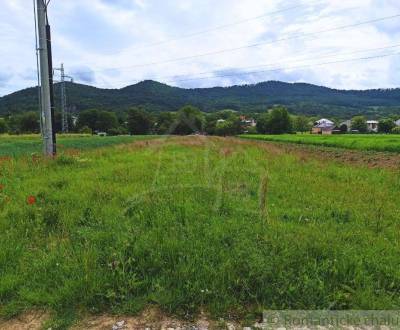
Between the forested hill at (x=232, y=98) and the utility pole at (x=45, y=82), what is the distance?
46.1 m

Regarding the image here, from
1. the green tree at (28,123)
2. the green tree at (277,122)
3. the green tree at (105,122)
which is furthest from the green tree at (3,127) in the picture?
the green tree at (277,122)

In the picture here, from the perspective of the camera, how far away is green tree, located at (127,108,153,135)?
7338 centimetres

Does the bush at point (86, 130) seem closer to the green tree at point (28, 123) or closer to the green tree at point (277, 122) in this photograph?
the green tree at point (28, 123)

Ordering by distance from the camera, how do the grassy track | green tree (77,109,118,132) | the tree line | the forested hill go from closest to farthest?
the grassy track → the forested hill → the tree line → green tree (77,109,118,132)

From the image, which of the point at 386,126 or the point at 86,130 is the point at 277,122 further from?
the point at 86,130

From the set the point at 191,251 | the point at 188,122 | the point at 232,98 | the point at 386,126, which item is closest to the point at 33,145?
the point at 188,122

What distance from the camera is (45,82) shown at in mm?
11438

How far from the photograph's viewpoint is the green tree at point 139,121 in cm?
7338

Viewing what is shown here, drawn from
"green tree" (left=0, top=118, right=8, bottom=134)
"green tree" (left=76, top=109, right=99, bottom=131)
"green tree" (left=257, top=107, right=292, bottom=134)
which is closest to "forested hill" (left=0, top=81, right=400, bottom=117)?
"green tree" (left=76, top=109, right=99, bottom=131)

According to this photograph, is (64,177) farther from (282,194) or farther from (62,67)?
(62,67)

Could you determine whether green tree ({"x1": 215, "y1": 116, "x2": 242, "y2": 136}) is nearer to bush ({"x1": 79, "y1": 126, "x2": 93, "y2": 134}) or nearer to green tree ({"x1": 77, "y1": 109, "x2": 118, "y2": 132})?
green tree ({"x1": 77, "y1": 109, "x2": 118, "y2": 132})

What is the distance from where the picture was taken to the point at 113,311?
2990mm

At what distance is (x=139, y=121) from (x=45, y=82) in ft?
209

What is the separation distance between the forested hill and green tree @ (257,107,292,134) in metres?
15.1
